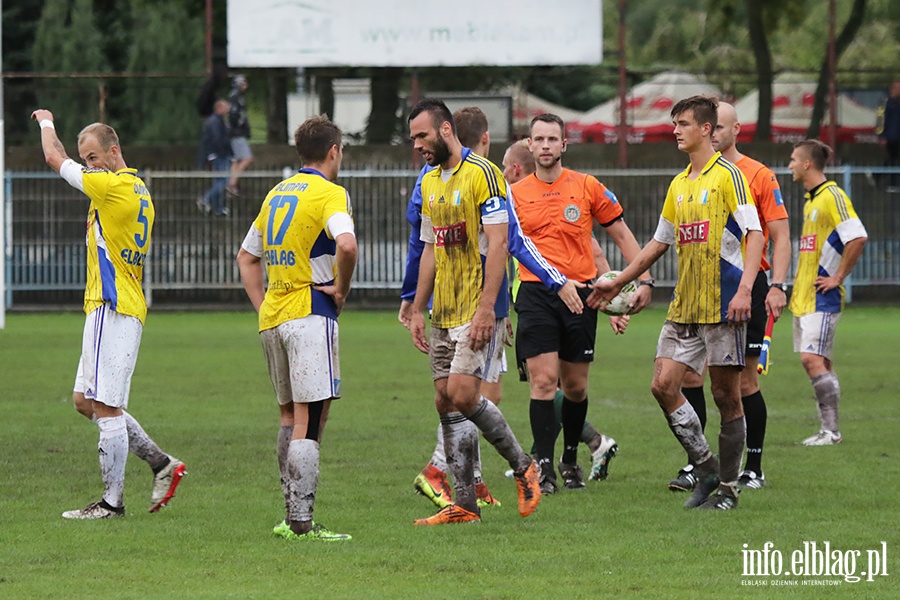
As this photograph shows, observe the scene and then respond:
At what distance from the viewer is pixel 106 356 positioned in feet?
25.8

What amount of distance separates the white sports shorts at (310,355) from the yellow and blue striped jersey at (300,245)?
47 mm

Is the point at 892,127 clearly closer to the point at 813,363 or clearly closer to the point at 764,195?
the point at 813,363

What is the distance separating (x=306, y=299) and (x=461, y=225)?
932mm

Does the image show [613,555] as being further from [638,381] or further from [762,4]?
[762,4]

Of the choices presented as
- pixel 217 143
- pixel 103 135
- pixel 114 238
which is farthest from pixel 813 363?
pixel 217 143

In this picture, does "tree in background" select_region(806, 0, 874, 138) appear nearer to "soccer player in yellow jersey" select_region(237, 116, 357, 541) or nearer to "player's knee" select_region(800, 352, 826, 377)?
"player's knee" select_region(800, 352, 826, 377)

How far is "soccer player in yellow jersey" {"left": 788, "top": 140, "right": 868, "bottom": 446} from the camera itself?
11.1m

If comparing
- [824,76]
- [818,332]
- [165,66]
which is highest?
[165,66]

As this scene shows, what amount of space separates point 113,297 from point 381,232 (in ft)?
60.3

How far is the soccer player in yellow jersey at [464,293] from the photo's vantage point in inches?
297

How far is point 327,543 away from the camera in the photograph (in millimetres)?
7164

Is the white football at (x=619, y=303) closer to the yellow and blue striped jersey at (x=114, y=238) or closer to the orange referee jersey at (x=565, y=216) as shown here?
the orange referee jersey at (x=565, y=216)

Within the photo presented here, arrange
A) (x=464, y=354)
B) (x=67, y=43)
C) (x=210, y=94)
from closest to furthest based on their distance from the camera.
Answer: (x=464, y=354) → (x=210, y=94) → (x=67, y=43)

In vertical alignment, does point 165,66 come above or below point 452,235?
above
